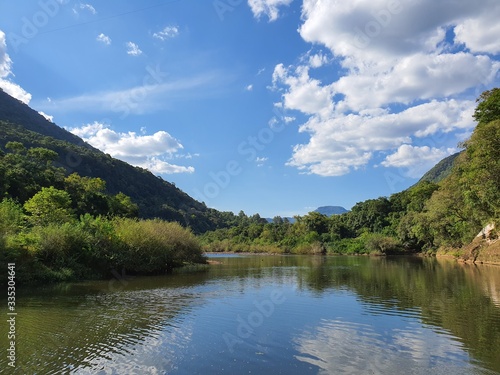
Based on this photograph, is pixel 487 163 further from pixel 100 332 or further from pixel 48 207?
pixel 48 207

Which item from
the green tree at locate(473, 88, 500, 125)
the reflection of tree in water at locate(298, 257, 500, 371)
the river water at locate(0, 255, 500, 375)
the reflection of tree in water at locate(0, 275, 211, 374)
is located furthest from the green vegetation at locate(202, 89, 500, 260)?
the reflection of tree in water at locate(0, 275, 211, 374)

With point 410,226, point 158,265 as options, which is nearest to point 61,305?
point 158,265

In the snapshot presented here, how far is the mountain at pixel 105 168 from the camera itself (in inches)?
4523

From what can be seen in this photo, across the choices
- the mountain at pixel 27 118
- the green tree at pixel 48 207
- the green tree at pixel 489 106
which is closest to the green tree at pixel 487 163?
the green tree at pixel 489 106

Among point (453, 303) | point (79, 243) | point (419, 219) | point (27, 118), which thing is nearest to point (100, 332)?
point (453, 303)

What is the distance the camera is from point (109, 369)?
9539 millimetres

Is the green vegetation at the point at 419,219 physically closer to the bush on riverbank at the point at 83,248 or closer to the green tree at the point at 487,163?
the green tree at the point at 487,163

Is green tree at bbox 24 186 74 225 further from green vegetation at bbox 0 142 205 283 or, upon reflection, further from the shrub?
the shrub

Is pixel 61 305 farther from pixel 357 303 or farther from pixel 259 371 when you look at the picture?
pixel 357 303

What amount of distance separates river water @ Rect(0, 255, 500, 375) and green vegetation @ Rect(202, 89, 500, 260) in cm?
1799

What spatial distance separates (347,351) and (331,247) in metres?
94.8

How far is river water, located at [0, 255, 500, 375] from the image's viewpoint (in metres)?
9.87

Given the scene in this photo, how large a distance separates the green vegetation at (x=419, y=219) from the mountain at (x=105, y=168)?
25.6 meters

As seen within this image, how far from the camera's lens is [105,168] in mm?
130250
